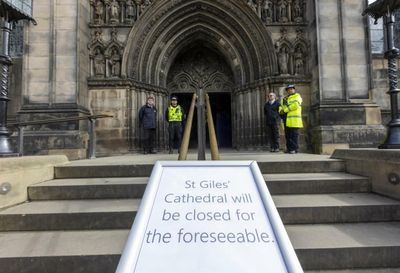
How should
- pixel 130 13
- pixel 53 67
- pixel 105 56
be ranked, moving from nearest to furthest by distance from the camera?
pixel 53 67, pixel 105 56, pixel 130 13

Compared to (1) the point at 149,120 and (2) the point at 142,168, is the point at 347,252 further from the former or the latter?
(1) the point at 149,120

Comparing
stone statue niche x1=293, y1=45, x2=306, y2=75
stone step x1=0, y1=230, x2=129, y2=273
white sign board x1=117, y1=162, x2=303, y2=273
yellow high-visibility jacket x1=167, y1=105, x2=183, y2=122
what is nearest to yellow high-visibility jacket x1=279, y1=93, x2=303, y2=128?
stone statue niche x1=293, y1=45, x2=306, y2=75

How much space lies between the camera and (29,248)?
247cm

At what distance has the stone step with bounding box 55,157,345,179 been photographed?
4070 mm

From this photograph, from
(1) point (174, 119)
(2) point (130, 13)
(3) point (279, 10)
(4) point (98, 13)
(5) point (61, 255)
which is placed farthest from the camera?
(3) point (279, 10)

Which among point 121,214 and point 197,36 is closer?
point 121,214

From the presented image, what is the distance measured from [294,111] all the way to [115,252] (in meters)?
5.59

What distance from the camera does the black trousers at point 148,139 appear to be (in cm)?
884

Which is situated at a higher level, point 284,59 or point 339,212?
point 284,59

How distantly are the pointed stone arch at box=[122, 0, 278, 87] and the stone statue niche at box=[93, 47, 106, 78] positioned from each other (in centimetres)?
72

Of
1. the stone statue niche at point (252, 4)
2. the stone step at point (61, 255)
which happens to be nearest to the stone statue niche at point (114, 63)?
the stone statue niche at point (252, 4)

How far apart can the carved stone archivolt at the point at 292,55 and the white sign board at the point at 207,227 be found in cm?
820

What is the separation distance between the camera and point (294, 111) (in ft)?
22.3

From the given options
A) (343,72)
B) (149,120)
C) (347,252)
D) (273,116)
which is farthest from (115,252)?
(343,72)
